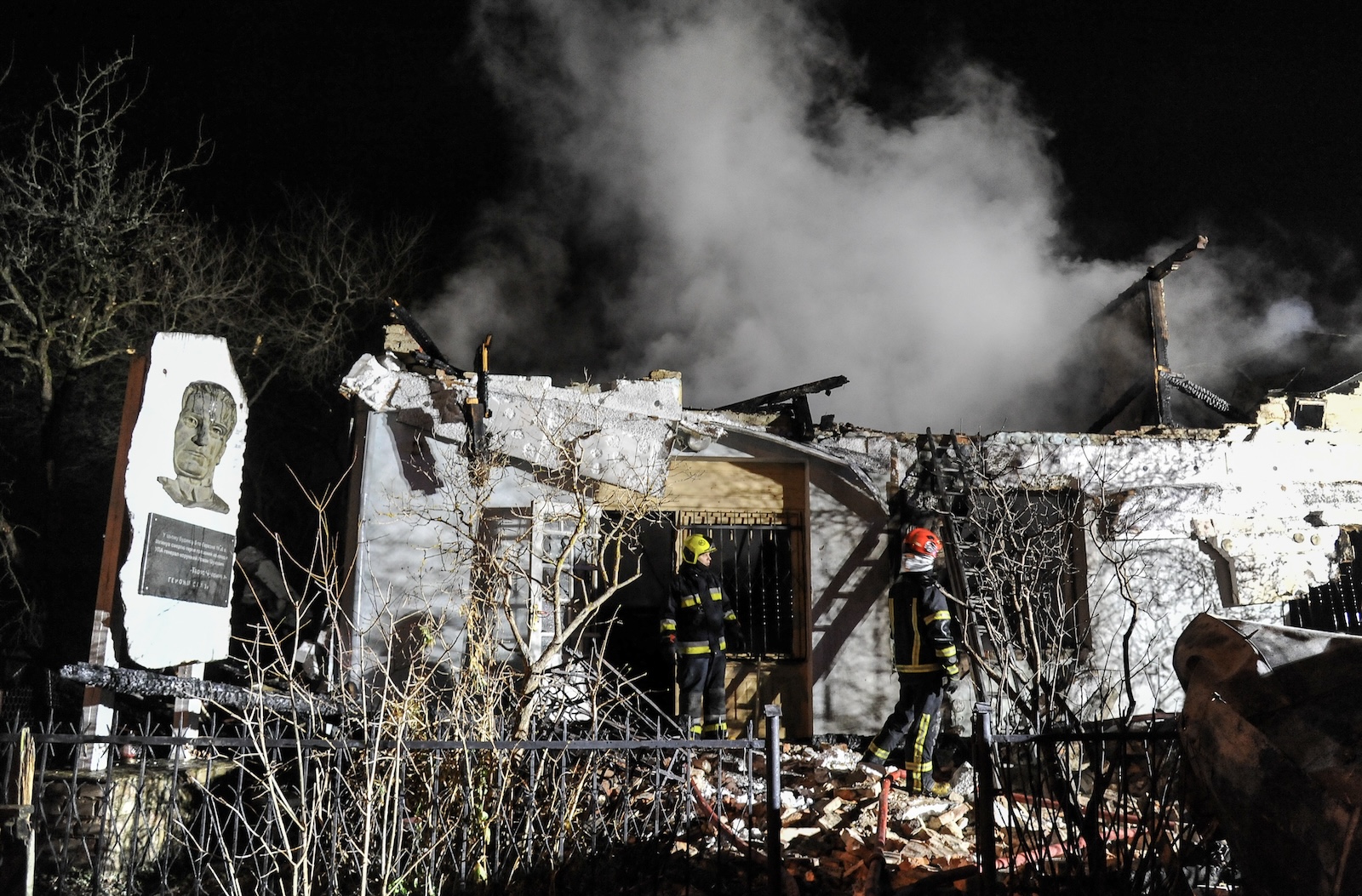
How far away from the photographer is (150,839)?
5.88 metres

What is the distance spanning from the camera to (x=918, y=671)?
23.8 feet

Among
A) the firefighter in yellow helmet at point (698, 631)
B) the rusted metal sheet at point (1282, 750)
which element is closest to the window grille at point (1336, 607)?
the firefighter in yellow helmet at point (698, 631)

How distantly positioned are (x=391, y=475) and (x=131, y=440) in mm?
2848

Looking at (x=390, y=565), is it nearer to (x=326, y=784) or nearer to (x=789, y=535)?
(x=789, y=535)

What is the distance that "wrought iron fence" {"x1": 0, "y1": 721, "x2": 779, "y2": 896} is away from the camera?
14.0ft

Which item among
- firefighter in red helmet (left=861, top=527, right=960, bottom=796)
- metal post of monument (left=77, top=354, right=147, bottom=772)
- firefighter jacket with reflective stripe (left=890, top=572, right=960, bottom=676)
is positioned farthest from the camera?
firefighter jacket with reflective stripe (left=890, top=572, right=960, bottom=676)

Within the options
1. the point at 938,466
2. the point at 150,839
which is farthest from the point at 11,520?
the point at 938,466

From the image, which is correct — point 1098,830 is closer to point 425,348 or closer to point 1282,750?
point 1282,750

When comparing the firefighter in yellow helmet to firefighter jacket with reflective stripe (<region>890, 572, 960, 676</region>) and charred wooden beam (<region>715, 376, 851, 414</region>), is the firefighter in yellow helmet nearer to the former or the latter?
firefighter jacket with reflective stripe (<region>890, 572, 960, 676</region>)

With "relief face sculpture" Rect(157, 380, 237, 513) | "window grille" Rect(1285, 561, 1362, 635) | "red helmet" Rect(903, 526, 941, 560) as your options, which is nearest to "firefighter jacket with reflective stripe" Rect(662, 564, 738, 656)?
"red helmet" Rect(903, 526, 941, 560)

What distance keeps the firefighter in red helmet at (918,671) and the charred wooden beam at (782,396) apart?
9.37 ft

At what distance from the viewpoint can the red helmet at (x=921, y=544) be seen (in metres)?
7.65

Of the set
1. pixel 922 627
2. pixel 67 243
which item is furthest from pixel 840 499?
pixel 67 243

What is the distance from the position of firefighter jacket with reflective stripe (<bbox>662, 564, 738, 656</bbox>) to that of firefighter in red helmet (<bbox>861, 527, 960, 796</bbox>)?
70.6 inches
